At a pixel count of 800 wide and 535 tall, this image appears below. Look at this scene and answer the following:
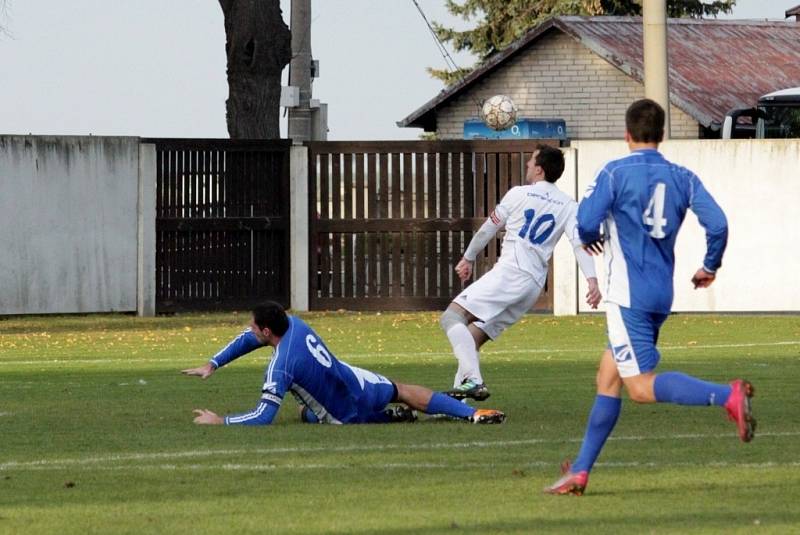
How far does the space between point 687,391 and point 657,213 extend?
83 cm

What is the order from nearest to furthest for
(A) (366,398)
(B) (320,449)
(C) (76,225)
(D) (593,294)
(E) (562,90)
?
1. (B) (320,449)
2. (A) (366,398)
3. (D) (593,294)
4. (C) (76,225)
5. (E) (562,90)

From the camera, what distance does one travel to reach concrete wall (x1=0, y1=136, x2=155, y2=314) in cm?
2589

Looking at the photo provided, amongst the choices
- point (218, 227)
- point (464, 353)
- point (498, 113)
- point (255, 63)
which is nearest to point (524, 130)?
point (498, 113)

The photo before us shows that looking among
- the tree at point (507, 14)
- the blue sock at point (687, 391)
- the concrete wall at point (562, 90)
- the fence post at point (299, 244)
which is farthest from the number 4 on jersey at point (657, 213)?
the tree at point (507, 14)

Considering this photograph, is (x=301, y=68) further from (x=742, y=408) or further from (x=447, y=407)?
(x=742, y=408)

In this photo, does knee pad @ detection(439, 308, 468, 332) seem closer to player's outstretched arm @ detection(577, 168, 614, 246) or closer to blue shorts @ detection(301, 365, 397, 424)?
blue shorts @ detection(301, 365, 397, 424)

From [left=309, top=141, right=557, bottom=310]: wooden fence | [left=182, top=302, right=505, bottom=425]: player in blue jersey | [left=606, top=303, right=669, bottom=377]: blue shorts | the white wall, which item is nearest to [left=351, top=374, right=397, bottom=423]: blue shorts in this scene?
[left=182, top=302, right=505, bottom=425]: player in blue jersey

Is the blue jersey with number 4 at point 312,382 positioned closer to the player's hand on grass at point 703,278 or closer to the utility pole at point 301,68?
the player's hand on grass at point 703,278

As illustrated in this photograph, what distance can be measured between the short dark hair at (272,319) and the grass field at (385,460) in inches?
24.7

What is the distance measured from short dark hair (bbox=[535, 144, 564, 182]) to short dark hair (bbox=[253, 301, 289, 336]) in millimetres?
2403

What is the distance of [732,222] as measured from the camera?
2566 centimetres

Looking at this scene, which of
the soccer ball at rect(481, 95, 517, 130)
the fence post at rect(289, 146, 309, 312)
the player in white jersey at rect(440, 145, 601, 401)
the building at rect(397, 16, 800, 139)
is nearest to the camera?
the player in white jersey at rect(440, 145, 601, 401)

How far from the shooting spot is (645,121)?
8.91 m

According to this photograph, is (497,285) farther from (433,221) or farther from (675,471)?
(433,221)
